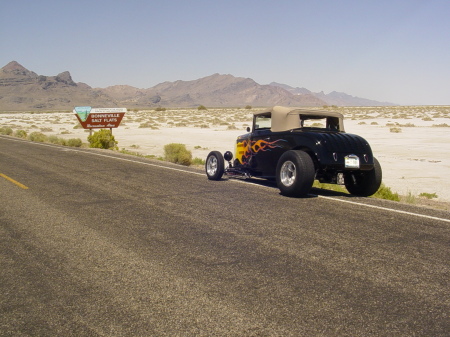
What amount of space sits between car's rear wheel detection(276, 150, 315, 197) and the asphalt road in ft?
0.94

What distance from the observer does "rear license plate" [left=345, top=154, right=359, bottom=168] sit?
9.14m

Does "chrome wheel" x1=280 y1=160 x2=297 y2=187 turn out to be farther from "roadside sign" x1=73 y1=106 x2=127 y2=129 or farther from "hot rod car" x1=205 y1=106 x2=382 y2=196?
"roadside sign" x1=73 y1=106 x2=127 y2=129

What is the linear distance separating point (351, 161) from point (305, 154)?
895 mm

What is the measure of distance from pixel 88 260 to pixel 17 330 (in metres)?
1.71

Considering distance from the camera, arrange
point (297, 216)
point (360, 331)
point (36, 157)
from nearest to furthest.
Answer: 1. point (360, 331)
2. point (297, 216)
3. point (36, 157)

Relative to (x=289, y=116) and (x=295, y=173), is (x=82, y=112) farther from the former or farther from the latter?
(x=295, y=173)

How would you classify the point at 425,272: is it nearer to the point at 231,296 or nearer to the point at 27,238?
the point at 231,296

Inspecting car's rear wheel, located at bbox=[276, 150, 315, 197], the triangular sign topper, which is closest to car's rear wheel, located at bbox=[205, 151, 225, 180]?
car's rear wheel, located at bbox=[276, 150, 315, 197]

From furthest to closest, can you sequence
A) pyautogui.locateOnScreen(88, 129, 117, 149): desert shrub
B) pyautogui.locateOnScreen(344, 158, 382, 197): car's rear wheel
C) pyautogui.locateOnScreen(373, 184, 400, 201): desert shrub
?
pyautogui.locateOnScreen(88, 129, 117, 149): desert shrub
pyautogui.locateOnScreen(373, 184, 400, 201): desert shrub
pyautogui.locateOnScreen(344, 158, 382, 197): car's rear wheel

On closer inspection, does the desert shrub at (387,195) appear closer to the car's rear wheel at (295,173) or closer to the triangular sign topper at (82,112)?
the car's rear wheel at (295,173)

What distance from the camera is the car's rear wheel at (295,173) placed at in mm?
9008

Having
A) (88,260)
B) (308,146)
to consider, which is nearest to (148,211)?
(88,260)

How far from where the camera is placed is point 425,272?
4.93 meters

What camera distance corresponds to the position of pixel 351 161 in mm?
9188
